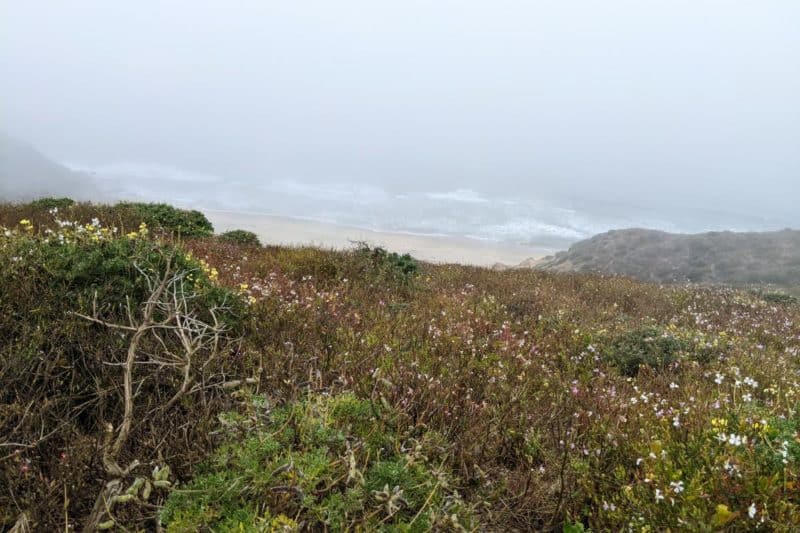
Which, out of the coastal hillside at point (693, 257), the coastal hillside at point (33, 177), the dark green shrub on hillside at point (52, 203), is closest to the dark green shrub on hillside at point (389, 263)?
the dark green shrub on hillside at point (52, 203)

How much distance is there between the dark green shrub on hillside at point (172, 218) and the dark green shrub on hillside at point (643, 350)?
9918 mm

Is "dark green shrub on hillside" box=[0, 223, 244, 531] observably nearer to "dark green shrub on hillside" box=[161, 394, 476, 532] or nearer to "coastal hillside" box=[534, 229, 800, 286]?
"dark green shrub on hillside" box=[161, 394, 476, 532]

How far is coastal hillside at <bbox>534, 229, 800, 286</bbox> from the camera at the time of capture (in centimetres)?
3488

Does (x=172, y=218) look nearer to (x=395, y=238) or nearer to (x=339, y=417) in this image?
(x=339, y=417)

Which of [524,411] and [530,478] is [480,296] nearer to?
[524,411]

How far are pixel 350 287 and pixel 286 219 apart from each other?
5408 centimetres

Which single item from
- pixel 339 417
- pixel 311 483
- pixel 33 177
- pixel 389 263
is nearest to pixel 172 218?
pixel 389 263

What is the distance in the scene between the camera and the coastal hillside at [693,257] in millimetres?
34875

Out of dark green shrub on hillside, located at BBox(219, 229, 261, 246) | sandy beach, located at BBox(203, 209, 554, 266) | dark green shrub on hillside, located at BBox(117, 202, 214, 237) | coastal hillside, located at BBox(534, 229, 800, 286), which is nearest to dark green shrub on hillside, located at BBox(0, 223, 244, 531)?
dark green shrub on hillside, located at BBox(117, 202, 214, 237)

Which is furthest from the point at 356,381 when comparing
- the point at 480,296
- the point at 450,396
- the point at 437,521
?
the point at 480,296

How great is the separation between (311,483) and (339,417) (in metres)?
0.79

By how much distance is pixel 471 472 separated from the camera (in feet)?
10.7

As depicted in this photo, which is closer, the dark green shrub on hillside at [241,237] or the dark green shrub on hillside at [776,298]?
the dark green shrub on hillside at [241,237]

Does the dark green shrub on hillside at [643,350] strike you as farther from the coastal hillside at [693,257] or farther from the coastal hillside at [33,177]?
the coastal hillside at [33,177]
